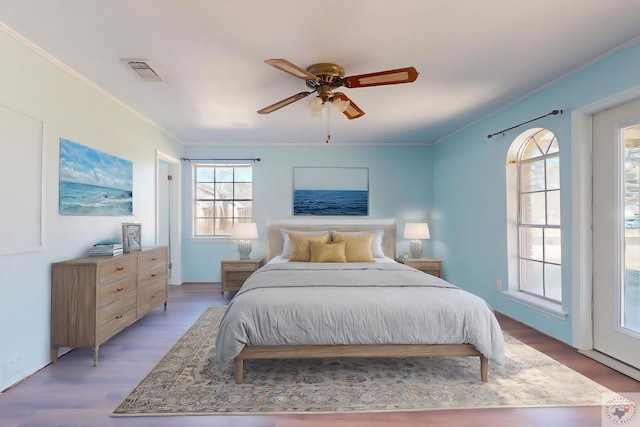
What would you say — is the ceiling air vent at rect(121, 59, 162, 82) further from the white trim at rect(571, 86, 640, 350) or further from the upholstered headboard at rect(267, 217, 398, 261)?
the white trim at rect(571, 86, 640, 350)

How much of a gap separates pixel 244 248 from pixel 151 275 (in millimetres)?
1645

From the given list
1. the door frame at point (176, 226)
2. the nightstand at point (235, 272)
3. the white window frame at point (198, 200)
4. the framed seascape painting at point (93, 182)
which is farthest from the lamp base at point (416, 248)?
the framed seascape painting at point (93, 182)

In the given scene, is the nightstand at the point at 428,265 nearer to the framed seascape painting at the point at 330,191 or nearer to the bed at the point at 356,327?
the framed seascape painting at the point at 330,191

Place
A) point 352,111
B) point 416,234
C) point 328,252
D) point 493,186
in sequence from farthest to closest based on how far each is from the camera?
point 416,234, point 328,252, point 493,186, point 352,111

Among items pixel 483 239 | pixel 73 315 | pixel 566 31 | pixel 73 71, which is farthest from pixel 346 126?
pixel 73 315

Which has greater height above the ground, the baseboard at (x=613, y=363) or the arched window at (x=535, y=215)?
the arched window at (x=535, y=215)

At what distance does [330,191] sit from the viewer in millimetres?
5676

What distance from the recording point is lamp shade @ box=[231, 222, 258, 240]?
5.23 m

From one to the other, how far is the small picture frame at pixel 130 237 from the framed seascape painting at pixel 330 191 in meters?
2.54

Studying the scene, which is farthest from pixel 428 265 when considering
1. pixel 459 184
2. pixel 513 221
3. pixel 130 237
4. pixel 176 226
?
pixel 176 226

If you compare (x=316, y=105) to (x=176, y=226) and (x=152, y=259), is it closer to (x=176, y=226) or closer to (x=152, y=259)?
(x=152, y=259)

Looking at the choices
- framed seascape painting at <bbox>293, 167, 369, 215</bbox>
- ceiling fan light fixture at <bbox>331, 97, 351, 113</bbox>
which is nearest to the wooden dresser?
ceiling fan light fixture at <bbox>331, 97, 351, 113</bbox>

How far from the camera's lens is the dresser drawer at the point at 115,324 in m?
2.79

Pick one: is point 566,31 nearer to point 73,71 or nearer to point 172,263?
point 73,71
